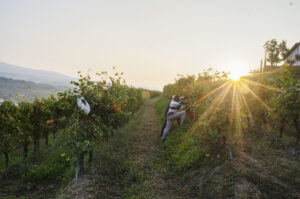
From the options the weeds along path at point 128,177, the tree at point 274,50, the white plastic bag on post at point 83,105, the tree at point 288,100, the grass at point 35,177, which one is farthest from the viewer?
the tree at point 274,50

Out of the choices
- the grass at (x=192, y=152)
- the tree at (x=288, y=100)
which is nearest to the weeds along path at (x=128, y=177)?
the grass at (x=192, y=152)

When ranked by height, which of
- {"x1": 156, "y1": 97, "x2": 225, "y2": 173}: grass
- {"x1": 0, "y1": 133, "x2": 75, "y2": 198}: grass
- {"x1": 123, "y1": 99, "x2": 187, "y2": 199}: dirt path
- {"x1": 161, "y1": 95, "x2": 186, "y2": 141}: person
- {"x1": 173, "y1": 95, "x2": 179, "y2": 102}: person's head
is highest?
{"x1": 173, "y1": 95, "x2": 179, "y2": 102}: person's head

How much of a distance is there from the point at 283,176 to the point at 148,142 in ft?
20.6

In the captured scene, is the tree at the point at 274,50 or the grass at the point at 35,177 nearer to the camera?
the grass at the point at 35,177

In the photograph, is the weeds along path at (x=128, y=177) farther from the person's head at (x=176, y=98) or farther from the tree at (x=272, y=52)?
the tree at (x=272, y=52)

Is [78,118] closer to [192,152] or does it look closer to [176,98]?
[192,152]

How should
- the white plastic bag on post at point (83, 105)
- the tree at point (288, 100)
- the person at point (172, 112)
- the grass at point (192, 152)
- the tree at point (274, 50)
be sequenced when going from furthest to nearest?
1. the tree at point (274, 50)
2. the person at point (172, 112)
3. the grass at point (192, 152)
4. the tree at point (288, 100)
5. the white plastic bag on post at point (83, 105)

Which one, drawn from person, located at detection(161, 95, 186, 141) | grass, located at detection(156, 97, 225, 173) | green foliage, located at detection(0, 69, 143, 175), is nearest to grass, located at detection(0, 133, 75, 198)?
green foliage, located at detection(0, 69, 143, 175)

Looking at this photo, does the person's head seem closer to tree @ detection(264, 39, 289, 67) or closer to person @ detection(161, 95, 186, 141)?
person @ detection(161, 95, 186, 141)

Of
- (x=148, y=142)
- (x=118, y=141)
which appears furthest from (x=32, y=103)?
(x=148, y=142)

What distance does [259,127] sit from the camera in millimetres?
7879

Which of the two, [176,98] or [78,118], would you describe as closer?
[78,118]

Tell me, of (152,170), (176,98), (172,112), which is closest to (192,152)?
(152,170)

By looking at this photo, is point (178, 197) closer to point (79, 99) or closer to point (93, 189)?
point (93, 189)
